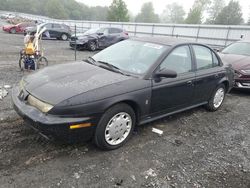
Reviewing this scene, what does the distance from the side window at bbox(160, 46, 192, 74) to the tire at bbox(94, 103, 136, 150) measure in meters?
0.99

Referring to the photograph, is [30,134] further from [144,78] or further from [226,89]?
[226,89]

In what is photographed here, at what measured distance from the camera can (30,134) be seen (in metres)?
3.31

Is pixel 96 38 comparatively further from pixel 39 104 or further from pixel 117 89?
pixel 39 104

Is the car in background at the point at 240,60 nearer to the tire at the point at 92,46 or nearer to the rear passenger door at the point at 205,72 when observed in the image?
the rear passenger door at the point at 205,72

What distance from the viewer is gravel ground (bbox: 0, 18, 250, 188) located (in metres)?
2.55

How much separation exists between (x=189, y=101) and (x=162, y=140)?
1.07m

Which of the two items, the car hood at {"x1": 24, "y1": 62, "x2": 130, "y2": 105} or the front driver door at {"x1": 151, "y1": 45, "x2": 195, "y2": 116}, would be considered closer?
the car hood at {"x1": 24, "y1": 62, "x2": 130, "y2": 105}

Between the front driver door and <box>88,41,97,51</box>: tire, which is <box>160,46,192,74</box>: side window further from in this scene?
<box>88,41,97,51</box>: tire

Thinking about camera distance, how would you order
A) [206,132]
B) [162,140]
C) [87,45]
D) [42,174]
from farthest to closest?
[87,45], [206,132], [162,140], [42,174]

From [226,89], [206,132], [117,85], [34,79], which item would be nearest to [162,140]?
[206,132]

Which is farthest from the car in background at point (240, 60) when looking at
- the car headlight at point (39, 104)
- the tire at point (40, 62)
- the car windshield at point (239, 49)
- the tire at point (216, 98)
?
the tire at point (40, 62)

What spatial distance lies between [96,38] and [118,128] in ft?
37.5

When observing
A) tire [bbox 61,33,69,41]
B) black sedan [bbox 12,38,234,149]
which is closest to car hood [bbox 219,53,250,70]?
black sedan [bbox 12,38,234,149]

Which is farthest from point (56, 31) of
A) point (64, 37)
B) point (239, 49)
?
point (239, 49)
